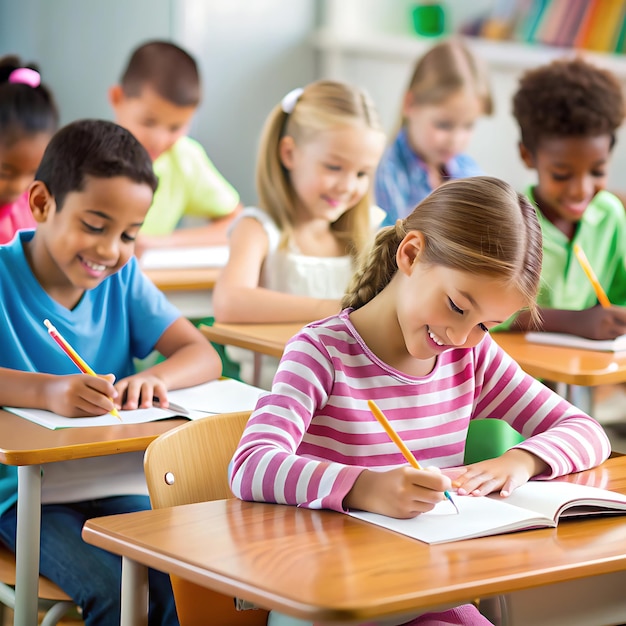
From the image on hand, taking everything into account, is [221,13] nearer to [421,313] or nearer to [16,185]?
[16,185]

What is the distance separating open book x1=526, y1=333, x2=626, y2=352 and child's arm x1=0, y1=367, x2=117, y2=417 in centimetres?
111

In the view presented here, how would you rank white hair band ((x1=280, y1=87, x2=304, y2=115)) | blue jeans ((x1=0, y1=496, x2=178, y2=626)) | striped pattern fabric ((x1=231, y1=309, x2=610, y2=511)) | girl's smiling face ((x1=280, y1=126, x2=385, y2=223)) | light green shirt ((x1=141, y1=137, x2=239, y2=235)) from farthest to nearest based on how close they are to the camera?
1. light green shirt ((x1=141, y1=137, x2=239, y2=235))
2. white hair band ((x1=280, y1=87, x2=304, y2=115))
3. girl's smiling face ((x1=280, y1=126, x2=385, y2=223))
4. blue jeans ((x1=0, y1=496, x2=178, y2=626))
5. striped pattern fabric ((x1=231, y1=309, x2=610, y2=511))

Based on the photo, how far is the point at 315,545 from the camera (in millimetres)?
1208

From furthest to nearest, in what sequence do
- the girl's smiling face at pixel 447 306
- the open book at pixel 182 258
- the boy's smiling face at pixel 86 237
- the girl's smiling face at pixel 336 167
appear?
the open book at pixel 182 258 → the girl's smiling face at pixel 336 167 → the boy's smiling face at pixel 86 237 → the girl's smiling face at pixel 447 306

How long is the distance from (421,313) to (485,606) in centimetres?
40

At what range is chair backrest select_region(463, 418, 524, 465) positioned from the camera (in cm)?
206

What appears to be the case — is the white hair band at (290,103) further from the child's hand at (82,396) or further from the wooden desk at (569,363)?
the child's hand at (82,396)

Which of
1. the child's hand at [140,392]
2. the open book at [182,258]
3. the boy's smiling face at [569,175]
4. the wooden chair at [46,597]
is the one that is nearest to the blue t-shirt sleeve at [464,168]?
the open book at [182,258]

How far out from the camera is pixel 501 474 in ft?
4.82

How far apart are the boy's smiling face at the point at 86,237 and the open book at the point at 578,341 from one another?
1002 millimetres

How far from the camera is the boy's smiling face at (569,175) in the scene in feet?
9.36

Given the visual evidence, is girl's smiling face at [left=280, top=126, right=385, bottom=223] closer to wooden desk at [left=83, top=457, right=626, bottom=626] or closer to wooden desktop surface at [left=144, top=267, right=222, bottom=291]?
wooden desktop surface at [left=144, top=267, right=222, bottom=291]

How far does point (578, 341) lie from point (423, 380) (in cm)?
104

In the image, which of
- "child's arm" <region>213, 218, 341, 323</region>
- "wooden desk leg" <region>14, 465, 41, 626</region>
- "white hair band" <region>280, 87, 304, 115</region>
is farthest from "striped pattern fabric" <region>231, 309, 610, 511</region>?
"white hair band" <region>280, 87, 304, 115</region>
